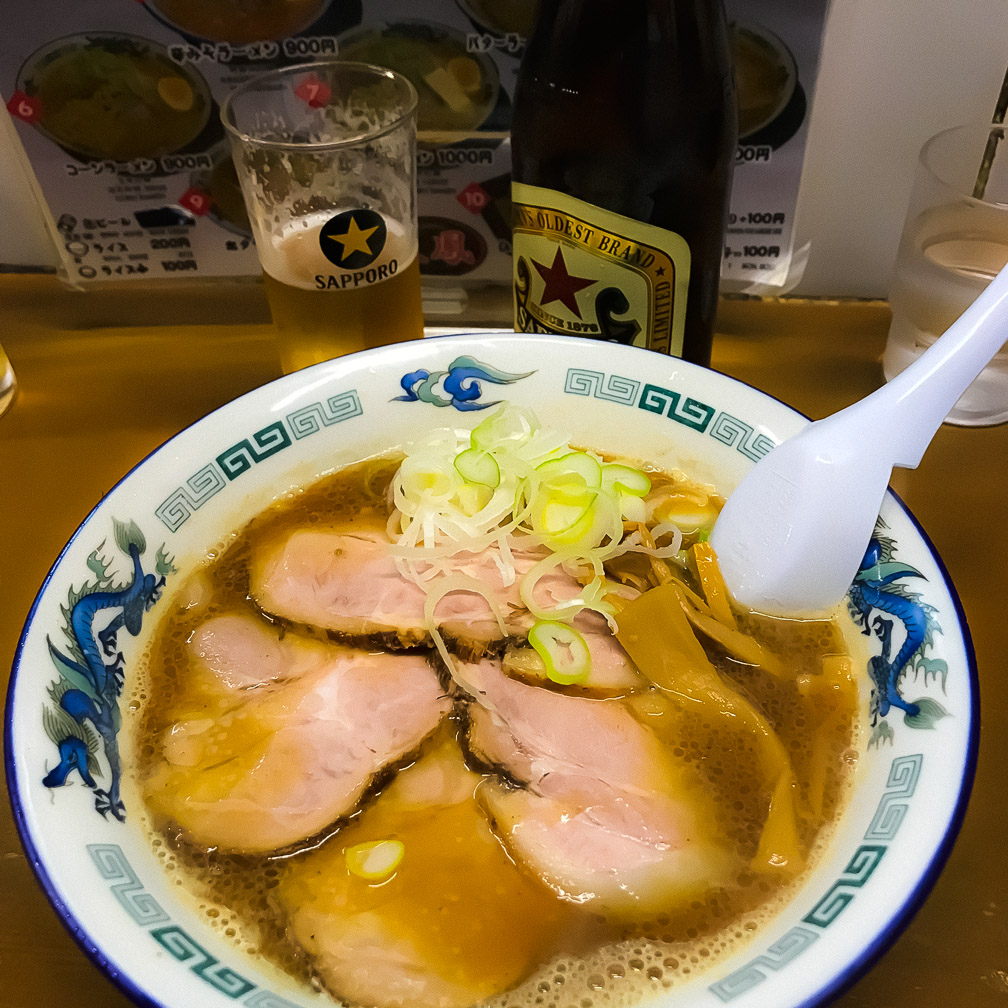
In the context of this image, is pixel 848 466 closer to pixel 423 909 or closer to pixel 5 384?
pixel 423 909

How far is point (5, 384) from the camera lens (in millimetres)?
1134

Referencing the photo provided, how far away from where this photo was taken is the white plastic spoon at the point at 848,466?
0.71 meters

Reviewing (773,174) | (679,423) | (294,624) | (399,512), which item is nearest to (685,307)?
(679,423)

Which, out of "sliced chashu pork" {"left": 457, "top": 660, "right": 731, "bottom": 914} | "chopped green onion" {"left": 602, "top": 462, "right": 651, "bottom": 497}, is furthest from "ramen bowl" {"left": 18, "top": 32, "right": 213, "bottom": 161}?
"sliced chashu pork" {"left": 457, "top": 660, "right": 731, "bottom": 914}

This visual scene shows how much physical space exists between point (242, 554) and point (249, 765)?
24cm

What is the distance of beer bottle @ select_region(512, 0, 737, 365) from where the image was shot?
83cm

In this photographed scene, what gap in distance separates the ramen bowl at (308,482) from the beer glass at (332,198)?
0.10 metres

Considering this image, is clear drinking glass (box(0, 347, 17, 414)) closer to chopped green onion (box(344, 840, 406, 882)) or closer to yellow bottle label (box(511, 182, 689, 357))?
yellow bottle label (box(511, 182, 689, 357))

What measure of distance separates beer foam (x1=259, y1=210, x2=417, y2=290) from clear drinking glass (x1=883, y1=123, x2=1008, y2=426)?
0.59 meters

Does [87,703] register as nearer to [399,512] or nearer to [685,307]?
[399,512]

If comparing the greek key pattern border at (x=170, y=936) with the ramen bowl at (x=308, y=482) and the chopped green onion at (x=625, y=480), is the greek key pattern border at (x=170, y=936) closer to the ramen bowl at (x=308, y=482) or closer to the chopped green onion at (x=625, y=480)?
the ramen bowl at (x=308, y=482)

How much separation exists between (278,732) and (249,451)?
0.95 feet

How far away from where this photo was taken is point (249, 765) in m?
0.67

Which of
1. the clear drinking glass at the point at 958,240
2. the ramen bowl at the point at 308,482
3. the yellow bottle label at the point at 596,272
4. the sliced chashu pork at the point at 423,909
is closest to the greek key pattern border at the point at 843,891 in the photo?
the ramen bowl at the point at 308,482
